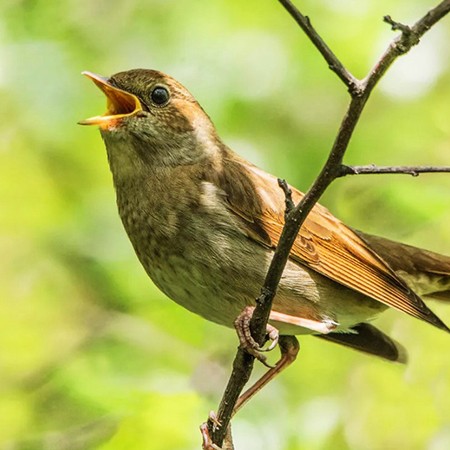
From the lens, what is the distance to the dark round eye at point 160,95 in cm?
468

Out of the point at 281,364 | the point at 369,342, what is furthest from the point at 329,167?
the point at 369,342

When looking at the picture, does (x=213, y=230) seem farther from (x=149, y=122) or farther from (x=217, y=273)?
(x=149, y=122)

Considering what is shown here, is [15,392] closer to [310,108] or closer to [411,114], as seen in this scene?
[310,108]

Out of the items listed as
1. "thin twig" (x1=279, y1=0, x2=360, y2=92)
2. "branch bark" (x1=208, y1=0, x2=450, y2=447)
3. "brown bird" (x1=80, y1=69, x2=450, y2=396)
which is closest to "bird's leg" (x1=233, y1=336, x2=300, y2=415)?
"brown bird" (x1=80, y1=69, x2=450, y2=396)

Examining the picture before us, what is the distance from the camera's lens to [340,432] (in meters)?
5.42

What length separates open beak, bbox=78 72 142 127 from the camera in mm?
4441

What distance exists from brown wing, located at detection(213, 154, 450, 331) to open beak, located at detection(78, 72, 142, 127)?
1.83 feet

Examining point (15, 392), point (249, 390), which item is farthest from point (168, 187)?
point (15, 392)

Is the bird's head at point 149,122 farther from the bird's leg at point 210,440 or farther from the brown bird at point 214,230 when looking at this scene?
the bird's leg at point 210,440

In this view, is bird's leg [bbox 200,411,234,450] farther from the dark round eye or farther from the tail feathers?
the dark round eye

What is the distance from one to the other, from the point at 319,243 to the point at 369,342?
0.79m

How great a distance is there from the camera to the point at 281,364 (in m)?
4.96

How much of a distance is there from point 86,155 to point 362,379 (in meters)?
2.16

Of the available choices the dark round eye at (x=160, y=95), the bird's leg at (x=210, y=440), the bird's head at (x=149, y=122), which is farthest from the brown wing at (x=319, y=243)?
the bird's leg at (x=210, y=440)
